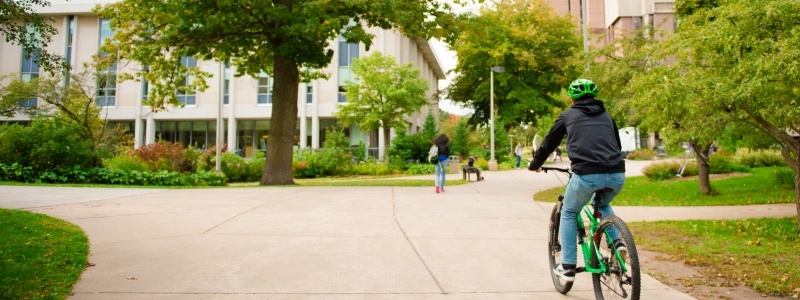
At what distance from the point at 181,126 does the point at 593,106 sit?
4471 centimetres

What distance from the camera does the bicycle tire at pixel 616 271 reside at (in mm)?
3487

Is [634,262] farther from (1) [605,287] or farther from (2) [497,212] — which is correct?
(2) [497,212]

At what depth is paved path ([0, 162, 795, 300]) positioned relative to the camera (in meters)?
4.53

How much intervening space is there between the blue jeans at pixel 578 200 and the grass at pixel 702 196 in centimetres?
816

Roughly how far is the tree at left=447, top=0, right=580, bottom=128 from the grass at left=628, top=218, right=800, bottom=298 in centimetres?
2496

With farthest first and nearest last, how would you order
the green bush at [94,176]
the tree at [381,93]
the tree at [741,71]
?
the tree at [381,93] → the green bush at [94,176] → the tree at [741,71]

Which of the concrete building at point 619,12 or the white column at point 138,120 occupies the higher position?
the concrete building at point 619,12

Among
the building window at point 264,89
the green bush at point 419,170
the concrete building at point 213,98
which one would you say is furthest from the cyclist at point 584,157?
the building window at point 264,89

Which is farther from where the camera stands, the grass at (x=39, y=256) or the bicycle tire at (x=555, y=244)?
the bicycle tire at (x=555, y=244)

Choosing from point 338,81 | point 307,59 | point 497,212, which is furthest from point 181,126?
point 497,212

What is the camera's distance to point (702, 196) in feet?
42.9

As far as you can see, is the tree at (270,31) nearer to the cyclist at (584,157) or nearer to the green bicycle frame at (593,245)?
the cyclist at (584,157)

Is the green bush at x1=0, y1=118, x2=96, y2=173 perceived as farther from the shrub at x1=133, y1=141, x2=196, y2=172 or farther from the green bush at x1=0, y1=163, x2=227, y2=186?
the shrub at x1=133, y1=141, x2=196, y2=172

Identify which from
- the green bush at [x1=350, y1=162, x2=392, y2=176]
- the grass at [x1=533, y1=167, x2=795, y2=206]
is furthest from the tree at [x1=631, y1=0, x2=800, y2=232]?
the green bush at [x1=350, y1=162, x2=392, y2=176]
